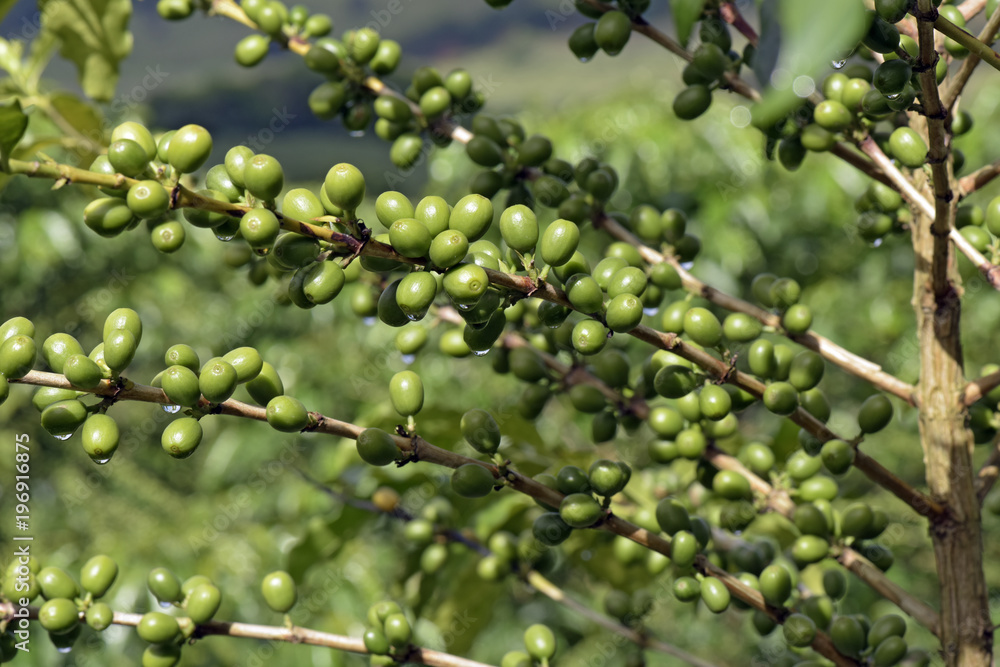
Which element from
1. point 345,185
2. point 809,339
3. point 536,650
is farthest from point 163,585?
point 809,339

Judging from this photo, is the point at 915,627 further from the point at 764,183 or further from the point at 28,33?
the point at 28,33

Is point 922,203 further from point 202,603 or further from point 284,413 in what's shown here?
point 202,603

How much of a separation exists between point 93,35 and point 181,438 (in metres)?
0.83

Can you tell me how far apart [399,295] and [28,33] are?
104 inches

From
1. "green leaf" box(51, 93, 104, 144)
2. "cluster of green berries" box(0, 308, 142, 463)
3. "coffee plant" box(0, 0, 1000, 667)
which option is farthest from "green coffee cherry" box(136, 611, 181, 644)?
"green leaf" box(51, 93, 104, 144)

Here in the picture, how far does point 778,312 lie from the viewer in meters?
1.05

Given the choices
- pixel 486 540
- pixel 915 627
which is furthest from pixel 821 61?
pixel 915 627

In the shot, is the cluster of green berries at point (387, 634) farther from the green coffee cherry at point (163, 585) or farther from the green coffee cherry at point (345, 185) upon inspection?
the green coffee cherry at point (345, 185)

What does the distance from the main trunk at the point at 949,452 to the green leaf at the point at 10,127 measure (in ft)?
2.91

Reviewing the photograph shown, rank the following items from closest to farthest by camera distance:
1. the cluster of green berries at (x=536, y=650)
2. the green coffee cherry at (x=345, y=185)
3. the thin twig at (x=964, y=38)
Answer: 1. the thin twig at (x=964, y=38)
2. the green coffee cherry at (x=345, y=185)
3. the cluster of green berries at (x=536, y=650)

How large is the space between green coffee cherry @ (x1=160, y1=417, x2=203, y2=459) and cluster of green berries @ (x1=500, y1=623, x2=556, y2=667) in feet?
1.64

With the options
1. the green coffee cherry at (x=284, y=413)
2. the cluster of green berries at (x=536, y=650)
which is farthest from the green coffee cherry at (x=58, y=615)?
the cluster of green berries at (x=536, y=650)

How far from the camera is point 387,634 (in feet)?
3.09

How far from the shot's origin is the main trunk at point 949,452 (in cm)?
93
